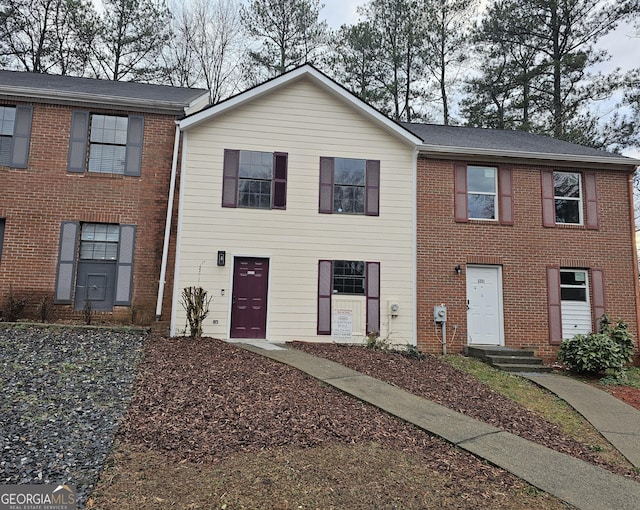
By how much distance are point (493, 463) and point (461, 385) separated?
3327mm

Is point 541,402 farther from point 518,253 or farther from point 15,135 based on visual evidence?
point 15,135

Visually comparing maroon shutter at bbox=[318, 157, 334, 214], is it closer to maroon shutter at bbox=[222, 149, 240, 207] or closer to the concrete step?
maroon shutter at bbox=[222, 149, 240, 207]

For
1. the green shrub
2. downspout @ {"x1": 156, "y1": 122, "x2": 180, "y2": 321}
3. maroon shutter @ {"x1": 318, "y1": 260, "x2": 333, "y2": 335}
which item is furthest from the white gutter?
downspout @ {"x1": 156, "y1": 122, "x2": 180, "y2": 321}

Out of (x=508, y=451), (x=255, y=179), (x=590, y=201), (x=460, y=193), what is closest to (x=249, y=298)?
(x=255, y=179)

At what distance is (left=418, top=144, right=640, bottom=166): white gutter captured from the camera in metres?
10.4

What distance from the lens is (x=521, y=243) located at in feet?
34.5

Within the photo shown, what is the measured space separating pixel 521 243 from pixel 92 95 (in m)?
10.7

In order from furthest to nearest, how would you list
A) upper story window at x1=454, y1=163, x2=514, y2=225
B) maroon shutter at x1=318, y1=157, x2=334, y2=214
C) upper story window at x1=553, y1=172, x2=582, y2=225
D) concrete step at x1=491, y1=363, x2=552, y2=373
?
upper story window at x1=553, y1=172, x2=582, y2=225 → upper story window at x1=454, y1=163, x2=514, y2=225 → maroon shutter at x1=318, y1=157, x2=334, y2=214 → concrete step at x1=491, y1=363, x2=552, y2=373

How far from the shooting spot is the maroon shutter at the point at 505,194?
10.5 meters

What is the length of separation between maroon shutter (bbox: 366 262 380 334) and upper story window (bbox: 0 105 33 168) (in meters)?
8.16

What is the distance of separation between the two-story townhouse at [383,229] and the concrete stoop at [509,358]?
496 mm

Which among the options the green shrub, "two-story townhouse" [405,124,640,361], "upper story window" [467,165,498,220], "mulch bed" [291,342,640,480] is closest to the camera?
"mulch bed" [291,342,640,480]

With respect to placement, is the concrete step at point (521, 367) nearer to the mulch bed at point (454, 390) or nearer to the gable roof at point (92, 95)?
the mulch bed at point (454, 390)

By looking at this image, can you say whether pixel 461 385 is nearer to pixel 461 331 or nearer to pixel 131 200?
pixel 461 331
